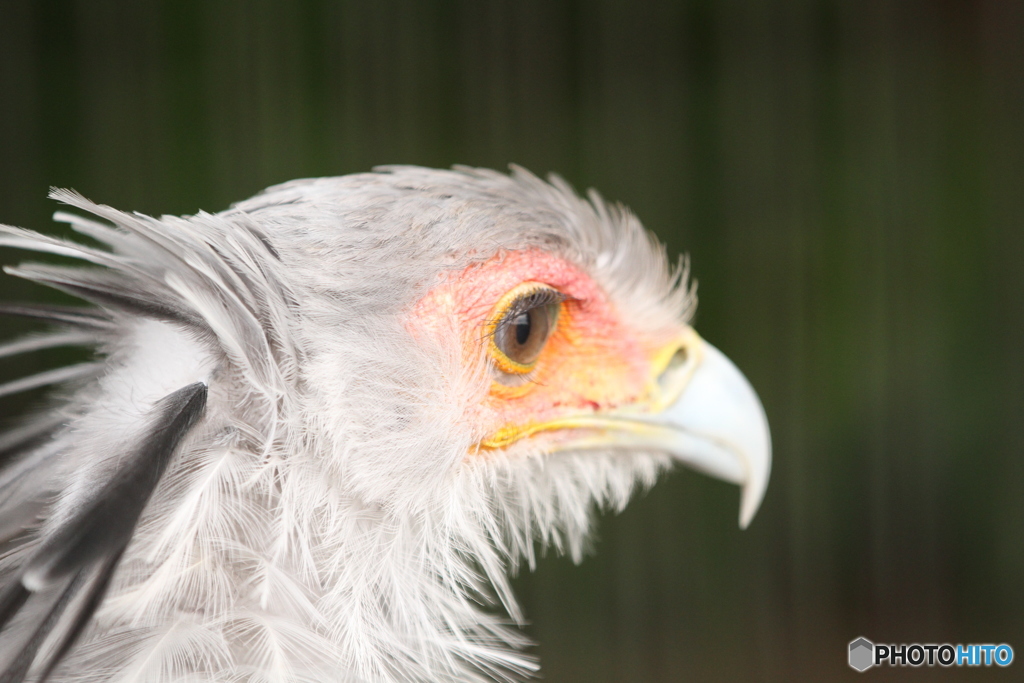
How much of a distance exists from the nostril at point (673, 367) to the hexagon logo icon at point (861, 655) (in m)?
1.25

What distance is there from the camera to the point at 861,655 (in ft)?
7.09

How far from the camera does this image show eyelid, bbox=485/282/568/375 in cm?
117

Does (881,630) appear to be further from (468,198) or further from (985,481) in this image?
(468,198)

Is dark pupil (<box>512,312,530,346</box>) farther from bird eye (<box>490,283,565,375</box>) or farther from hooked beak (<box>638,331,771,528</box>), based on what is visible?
hooked beak (<box>638,331,771,528</box>)

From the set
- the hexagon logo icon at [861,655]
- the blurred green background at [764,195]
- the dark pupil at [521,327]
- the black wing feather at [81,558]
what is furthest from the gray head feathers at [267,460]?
the blurred green background at [764,195]

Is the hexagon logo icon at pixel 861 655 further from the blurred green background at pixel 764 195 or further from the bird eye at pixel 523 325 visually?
the bird eye at pixel 523 325

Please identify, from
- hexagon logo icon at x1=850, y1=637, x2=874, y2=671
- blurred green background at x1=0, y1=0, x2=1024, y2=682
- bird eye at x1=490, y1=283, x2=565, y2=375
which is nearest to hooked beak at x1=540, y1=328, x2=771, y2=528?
bird eye at x1=490, y1=283, x2=565, y2=375

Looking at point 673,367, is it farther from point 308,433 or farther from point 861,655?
point 861,655

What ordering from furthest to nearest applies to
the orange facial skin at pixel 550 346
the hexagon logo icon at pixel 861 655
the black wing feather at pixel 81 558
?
1. the hexagon logo icon at pixel 861 655
2. the orange facial skin at pixel 550 346
3. the black wing feather at pixel 81 558

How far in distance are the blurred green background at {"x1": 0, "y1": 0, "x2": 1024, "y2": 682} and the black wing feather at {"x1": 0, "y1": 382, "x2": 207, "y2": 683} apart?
7.28 feet

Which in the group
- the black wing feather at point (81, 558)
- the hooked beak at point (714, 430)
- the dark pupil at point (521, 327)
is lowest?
the black wing feather at point (81, 558)

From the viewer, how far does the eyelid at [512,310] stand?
1.17m

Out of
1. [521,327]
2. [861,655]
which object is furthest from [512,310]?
[861,655]

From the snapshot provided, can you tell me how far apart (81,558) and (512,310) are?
0.67 m
